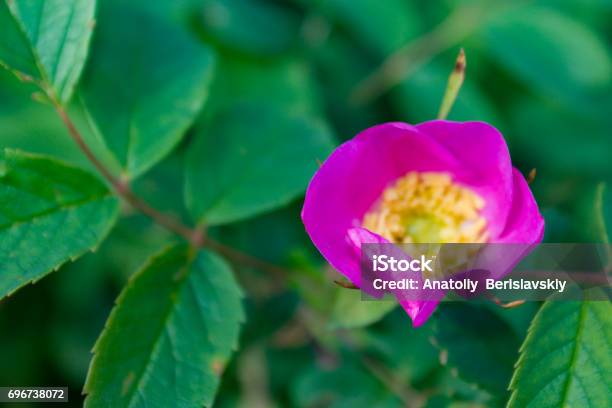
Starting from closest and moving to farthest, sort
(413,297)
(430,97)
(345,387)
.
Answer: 1. (413,297)
2. (345,387)
3. (430,97)

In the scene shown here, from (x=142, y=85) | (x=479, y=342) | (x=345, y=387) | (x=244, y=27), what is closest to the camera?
(x=479, y=342)

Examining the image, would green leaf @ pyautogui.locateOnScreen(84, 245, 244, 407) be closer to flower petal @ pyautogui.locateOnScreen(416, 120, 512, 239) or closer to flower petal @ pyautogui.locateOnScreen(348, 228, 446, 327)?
flower petal @ pyautogui.locateOnScreen(348, 228, 446, 327)

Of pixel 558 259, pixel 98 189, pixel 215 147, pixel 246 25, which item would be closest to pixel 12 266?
pixel 98 189

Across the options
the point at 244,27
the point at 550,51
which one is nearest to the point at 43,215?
the point at 244,27

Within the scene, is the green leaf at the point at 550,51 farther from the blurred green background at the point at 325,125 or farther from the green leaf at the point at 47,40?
the green leaf at the point at 47,40

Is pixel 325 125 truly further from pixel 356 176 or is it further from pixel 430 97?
pixel 430 97

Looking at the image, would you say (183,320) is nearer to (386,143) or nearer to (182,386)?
(182,386)

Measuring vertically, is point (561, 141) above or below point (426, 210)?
above

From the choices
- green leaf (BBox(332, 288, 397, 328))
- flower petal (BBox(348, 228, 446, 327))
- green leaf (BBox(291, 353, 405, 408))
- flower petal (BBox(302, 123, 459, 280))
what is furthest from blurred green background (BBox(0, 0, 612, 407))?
flower petal (BBox(348, 228, 446, 327))
